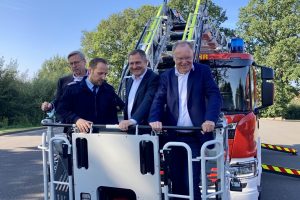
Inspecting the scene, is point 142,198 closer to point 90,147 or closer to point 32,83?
point 90,147

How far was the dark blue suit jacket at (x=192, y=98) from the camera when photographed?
12.0ft

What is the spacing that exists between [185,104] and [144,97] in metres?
0.50

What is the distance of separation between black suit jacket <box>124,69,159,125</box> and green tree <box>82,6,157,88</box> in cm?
3785

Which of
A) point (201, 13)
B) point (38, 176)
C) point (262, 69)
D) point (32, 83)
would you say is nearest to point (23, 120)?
point (32, 83)

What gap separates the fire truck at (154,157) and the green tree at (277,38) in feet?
106

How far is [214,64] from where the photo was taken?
623 centimetres

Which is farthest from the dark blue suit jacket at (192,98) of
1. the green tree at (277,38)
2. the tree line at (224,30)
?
the green tree at (277,38)

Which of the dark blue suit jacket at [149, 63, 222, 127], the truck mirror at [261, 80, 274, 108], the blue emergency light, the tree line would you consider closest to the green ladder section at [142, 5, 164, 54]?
the blue emergency light

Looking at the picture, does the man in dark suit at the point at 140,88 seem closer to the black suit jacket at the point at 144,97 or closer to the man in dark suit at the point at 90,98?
the black suit jacket at the point at 144,97

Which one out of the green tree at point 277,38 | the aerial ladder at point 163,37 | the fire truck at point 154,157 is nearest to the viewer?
the fire truck at point 154,157

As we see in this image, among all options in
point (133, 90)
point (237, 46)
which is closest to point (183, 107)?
point (133, 90)

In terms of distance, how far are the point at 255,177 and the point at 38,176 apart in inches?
224

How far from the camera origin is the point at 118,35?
150ft

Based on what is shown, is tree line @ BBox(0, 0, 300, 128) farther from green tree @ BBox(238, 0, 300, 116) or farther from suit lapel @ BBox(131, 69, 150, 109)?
suit lapel @ BBox(131, 69, 150, 109)
